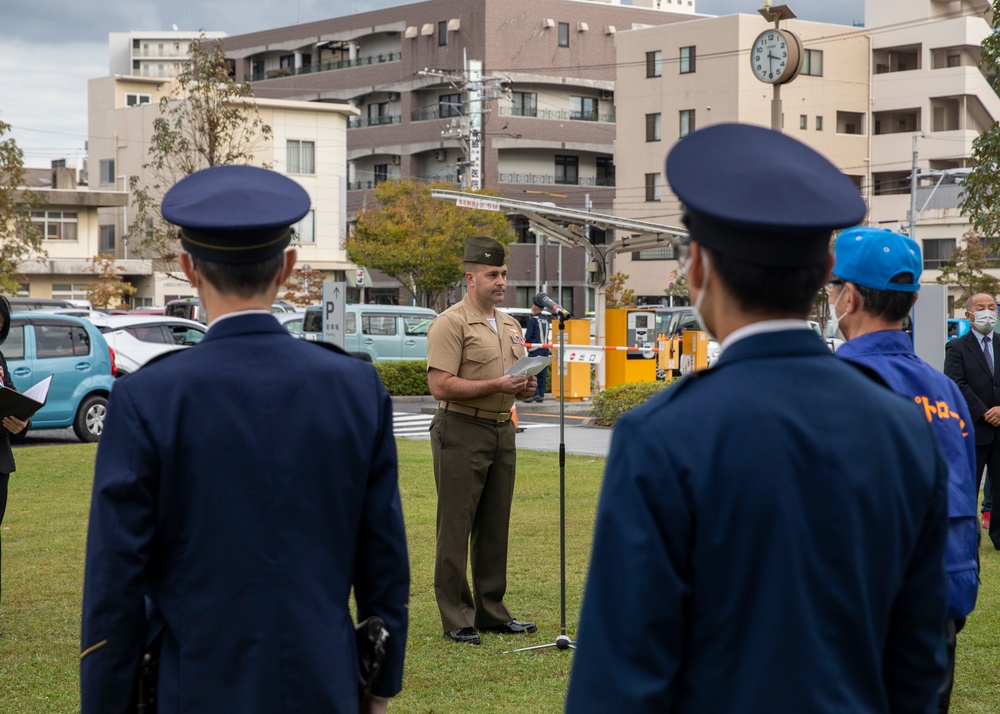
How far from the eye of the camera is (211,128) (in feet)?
101

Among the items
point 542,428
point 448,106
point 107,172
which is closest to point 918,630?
point 542,428

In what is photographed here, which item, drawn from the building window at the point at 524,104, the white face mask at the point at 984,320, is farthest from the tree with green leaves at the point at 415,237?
the white face mask at the point at 984,320

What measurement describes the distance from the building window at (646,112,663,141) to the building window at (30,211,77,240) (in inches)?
1088

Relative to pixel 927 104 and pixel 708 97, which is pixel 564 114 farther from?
pixel 927 104

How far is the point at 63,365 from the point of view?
675 inches

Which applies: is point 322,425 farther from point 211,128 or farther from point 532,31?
point 532,31

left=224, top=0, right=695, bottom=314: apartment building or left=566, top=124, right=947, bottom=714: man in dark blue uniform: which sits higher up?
left=224, top=0, right=695, bottom=314: apartment building

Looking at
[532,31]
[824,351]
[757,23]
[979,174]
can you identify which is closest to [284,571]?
[824,351]

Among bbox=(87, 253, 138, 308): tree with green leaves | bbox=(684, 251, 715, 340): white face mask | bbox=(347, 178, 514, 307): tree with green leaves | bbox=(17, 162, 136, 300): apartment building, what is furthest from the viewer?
bbox=(17, 162, 136, 300): apartment building

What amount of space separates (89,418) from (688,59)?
4478cm

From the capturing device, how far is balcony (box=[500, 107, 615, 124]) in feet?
219

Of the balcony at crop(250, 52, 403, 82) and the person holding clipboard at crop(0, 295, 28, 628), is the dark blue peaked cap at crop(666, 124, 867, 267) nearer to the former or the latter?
the person holding clipboard at crop(0, 295, 28, 628)

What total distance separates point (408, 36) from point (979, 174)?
186ft

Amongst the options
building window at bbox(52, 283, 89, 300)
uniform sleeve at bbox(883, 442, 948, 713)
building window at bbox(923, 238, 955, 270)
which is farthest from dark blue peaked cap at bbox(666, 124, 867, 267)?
building window at bbox(923, 238, 955, 270)
